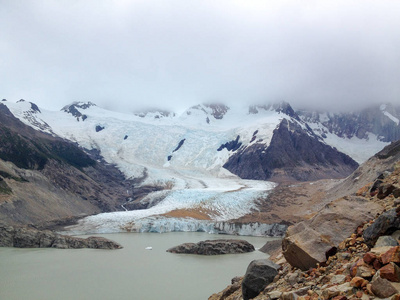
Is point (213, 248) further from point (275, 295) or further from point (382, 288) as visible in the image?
point (382, 288)

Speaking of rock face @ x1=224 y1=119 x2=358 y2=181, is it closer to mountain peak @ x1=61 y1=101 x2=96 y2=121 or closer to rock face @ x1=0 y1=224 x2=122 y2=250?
mountain peak @ x1=61 y1=101 x2=96 y2=121

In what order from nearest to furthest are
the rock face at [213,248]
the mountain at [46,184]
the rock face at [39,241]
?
the rock face at [213,248], the rock face at [39,241], the mountain at [46,184]

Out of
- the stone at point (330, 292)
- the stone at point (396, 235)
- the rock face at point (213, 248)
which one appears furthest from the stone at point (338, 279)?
the rock face at point (213, 248)

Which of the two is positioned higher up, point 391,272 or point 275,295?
point 391,272

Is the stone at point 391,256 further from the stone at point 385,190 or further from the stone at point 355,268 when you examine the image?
the stone at point 385,190


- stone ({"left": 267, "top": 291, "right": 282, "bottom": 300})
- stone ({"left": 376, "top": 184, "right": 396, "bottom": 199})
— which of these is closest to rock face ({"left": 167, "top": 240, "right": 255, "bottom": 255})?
stone ({"left": 376, "top": 184, "right": 396, "bottom": 199})

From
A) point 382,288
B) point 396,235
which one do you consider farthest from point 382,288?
point 396,235
